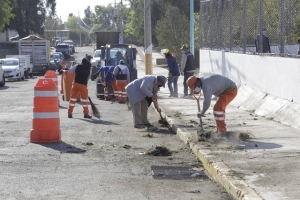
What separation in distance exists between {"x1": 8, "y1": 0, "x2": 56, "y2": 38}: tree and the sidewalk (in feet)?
257

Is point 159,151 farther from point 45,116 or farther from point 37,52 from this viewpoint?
point 37,52

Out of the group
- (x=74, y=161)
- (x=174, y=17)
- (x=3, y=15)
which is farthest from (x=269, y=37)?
(x=3, y=15)

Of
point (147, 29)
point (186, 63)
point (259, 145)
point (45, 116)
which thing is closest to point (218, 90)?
point (259, 145)

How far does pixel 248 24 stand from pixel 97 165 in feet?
35.3

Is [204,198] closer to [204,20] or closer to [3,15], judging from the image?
[204,20]

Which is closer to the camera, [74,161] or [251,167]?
[251,167]

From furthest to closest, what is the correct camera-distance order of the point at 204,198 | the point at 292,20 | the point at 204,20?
the point at 204,20 → the point at 292,20 → the point at 204,198

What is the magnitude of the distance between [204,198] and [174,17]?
4095 centimetres

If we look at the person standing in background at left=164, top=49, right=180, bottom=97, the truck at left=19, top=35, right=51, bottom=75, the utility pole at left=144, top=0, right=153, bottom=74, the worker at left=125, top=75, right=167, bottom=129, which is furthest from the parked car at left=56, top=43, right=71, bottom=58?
the worker at left=125, top=75, right=167, bottom=129

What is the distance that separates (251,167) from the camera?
33.7 ft

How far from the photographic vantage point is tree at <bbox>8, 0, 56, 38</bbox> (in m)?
93.9

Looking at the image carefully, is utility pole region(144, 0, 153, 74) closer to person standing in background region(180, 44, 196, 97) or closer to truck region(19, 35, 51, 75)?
person standing in background region(180, 44, 196, 97)

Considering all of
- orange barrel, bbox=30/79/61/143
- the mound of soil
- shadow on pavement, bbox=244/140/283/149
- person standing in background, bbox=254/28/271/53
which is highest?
person standing in background, bbox=254/28/271/53

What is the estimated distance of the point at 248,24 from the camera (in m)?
20.9
